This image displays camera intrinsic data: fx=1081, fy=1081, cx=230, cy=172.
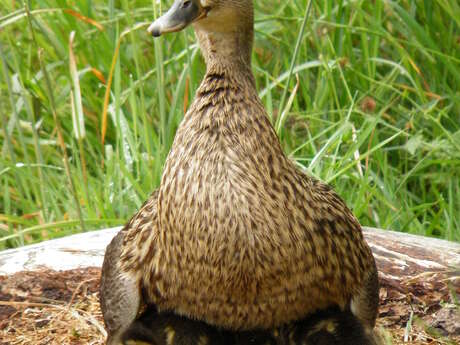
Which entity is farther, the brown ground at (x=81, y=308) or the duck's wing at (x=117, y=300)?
the brown ground at (x=81, y=308)

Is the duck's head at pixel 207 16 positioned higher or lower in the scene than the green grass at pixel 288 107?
higher

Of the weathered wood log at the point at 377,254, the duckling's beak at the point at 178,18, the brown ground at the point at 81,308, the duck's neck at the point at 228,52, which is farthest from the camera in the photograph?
the weathered wood log at the point at 377,254

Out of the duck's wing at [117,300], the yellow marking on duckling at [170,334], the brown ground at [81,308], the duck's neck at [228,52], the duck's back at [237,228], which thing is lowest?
the brown ground at [81,308]

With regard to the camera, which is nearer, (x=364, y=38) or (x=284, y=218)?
(x=284, y=218)

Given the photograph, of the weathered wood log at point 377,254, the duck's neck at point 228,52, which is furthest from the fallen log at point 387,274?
the duck's neck at point 228,52

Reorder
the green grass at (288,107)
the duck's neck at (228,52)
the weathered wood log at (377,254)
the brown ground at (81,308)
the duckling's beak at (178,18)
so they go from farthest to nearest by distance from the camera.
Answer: the green grass at (288,107), the weathered wood log at (377,254), the brown ground at (81,308), the duck's neck at (228,52), the duckling's beak at (178,18)

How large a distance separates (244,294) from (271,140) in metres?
0.47

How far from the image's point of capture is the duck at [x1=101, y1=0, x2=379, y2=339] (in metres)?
3.13

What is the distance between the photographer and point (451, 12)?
15.7 feet

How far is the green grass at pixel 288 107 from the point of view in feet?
14.8

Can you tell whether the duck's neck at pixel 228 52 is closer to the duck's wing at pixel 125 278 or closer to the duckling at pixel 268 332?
the duck's wing at pixel 125 278

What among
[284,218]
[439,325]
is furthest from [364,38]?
[284,218]

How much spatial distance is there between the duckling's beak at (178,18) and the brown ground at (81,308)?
1.26 meters

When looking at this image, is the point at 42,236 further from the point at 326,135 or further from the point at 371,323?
the point at 371,323
